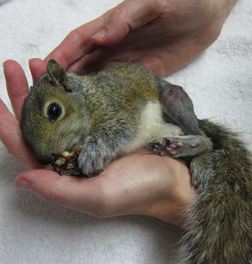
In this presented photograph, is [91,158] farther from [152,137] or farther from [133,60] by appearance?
[133,60]

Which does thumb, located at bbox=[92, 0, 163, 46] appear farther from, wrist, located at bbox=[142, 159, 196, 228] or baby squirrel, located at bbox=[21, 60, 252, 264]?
wrist, located at bbox=[142, 159, 196, 228]

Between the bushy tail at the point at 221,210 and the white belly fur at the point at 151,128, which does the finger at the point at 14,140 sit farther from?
the bushy tail at the point at 221,210

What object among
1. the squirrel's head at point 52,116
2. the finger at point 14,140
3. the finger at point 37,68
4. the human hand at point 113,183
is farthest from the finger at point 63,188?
the finger at point 37,68

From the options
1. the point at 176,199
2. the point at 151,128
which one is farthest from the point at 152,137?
the point at 176,199

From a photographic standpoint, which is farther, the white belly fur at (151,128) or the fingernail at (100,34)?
the fingernail at (100,34)

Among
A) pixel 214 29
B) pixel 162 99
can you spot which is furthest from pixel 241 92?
pixel 162 99
